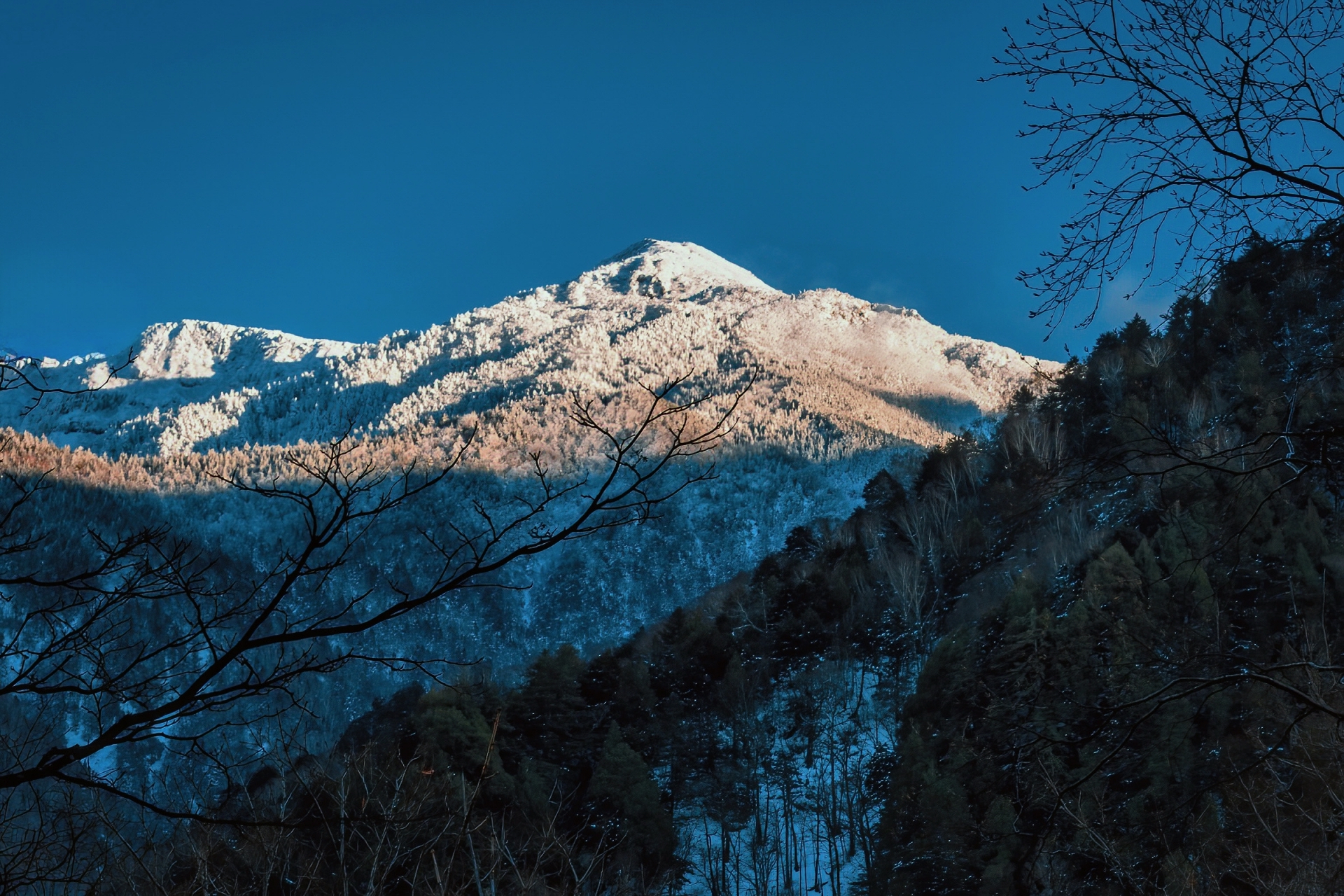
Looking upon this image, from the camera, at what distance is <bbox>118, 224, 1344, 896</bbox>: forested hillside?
7.52m

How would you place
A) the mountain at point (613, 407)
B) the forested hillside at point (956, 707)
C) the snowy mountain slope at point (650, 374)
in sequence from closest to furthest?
1. the forested hillside at point (956, 707)
2. the mountain at point (613, 407)
3. the snowy mountain slope at point (650, 374)

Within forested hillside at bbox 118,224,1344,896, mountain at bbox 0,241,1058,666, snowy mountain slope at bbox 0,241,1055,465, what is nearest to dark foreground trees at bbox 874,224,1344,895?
forested hillside at bbox 118,224,1344,896

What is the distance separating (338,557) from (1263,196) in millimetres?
3431

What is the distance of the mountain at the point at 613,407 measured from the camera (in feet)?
288

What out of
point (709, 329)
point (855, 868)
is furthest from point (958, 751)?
point (709, 329)

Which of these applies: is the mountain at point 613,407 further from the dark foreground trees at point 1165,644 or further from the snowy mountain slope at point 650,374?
the dark foreground trees at point 1165,644

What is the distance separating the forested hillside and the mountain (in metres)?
10.1

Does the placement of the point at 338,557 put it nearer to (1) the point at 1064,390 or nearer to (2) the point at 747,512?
(1) the point at 1064,390

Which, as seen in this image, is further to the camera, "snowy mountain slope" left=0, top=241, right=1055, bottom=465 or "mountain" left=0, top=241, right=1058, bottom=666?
"snowy mountain slope" left=0, top=241, right=1055, bottom=465

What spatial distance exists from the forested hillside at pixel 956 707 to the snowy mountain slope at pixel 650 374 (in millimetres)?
55084

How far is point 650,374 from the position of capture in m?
130

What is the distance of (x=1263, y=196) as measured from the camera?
104 inches

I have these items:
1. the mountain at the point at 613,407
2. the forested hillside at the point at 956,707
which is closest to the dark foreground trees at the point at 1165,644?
the forested hillside at the point at 956,707

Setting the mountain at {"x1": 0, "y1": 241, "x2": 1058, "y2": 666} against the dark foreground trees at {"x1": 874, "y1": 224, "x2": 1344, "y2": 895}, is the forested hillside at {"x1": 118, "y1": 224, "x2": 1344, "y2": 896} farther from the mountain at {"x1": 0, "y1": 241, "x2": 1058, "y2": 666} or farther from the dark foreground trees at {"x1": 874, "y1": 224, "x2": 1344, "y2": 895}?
the mountain at {"x1": 0, "y1": 241, "x2": 1058, "y2": 666}
